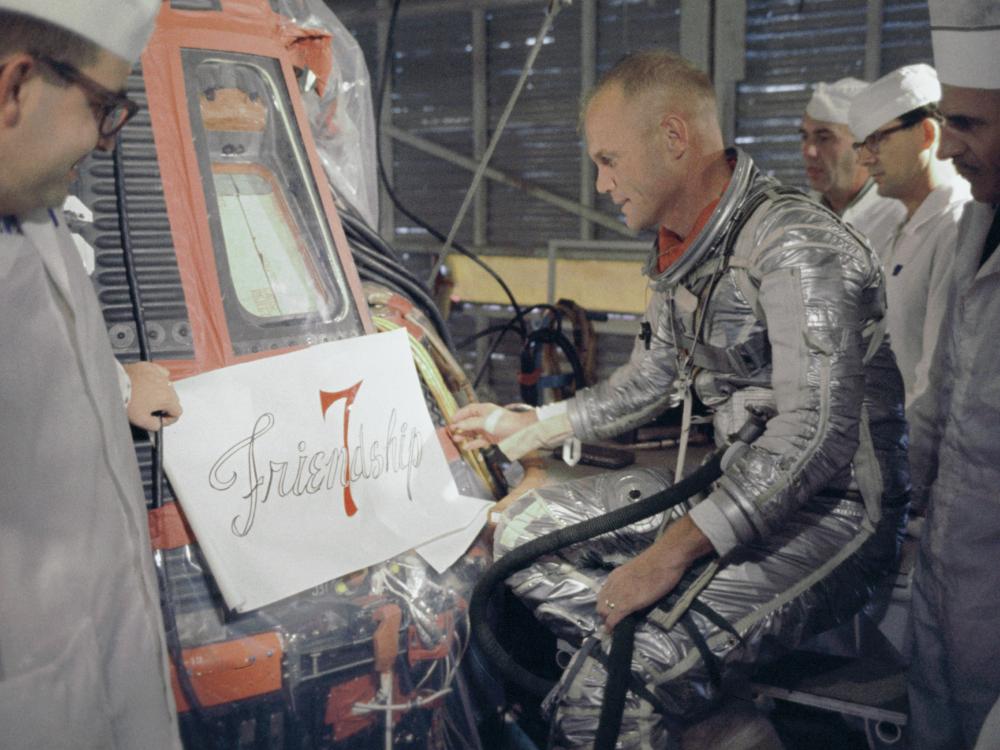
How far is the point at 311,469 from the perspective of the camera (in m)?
1.75

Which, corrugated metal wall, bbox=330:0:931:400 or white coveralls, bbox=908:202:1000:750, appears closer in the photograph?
white coveralls, bbox=908:202:1000:750

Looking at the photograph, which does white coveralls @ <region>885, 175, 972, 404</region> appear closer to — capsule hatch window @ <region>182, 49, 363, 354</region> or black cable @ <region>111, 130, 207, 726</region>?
capsule hatch window @ <region>182, 49, 363, 354</region>

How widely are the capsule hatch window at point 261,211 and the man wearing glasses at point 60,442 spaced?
55 cm

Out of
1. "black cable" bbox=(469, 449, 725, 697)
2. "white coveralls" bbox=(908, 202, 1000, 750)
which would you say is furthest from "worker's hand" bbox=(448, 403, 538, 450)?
"white coveralls" bbox=(908, 202, 1000, 750)

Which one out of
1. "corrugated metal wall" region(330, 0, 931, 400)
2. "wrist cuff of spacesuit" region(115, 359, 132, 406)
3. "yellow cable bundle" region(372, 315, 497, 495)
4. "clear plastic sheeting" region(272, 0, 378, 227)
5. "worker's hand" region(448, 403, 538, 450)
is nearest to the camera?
"wrist cuff of spacesuit" region(115, 359, 132, 406)

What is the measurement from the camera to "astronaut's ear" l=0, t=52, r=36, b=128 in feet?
3.39

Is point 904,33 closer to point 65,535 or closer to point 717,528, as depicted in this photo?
point 717,528

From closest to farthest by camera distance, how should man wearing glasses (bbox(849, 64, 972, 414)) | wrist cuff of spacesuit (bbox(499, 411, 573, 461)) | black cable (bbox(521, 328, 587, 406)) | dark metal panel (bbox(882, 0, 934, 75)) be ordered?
wrist cuff of spacesuit (bbox(499, 411, 573, 461))
man wearing glasses (bbox(849, 64, 972, 414))
black cable (bbox(521, 328, 587, 406))
dark metal panel (bbox(882, 0, 934, 75))

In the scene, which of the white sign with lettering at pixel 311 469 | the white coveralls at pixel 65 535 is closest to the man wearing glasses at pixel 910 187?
the white sign with lettering at pixel 311 469

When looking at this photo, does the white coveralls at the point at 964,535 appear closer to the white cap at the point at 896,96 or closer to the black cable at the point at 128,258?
the black cable at the point at 128,258

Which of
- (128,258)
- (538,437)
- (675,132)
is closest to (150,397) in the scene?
(128,258)

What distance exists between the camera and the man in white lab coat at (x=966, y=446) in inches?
66.6

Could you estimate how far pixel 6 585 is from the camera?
1082 millimetres

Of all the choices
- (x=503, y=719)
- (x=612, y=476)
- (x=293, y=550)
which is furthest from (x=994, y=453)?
(x=293, y=550)
